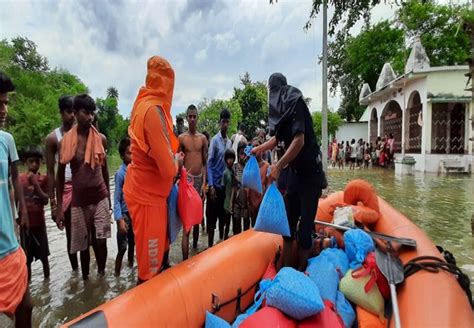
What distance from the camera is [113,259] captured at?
14.4ft

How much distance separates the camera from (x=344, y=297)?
2568mm

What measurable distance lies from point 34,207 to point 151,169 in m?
1.75

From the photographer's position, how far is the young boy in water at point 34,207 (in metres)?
3.43

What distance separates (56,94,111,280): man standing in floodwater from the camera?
10.4 ft

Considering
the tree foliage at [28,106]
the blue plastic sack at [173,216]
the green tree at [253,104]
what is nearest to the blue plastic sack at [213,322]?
the blue plastic sack at [173,216]

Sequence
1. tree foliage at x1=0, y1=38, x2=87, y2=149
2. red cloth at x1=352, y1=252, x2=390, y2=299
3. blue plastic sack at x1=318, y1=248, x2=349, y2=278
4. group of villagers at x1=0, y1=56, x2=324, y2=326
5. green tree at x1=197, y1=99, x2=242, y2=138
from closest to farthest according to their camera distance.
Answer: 1. group of villagers at x1=0, y1=56, x2=324, y2=326
2. red cloth at x1=352, y1=252, x2=390, y2=299
3. blue plastic sack at x1=318, y1=248, x2=349, y2=278
4. tree foliage at x1=0, y1=38, x2=87, y2=149
5. green tree at x1=197, y1=99, x2=242, y2=138

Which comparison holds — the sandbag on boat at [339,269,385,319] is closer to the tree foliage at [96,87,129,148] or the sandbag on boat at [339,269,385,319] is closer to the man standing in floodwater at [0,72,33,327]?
the man standing in floodwater at [0,72,33,327]

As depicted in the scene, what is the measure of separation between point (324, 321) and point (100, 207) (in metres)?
2.22

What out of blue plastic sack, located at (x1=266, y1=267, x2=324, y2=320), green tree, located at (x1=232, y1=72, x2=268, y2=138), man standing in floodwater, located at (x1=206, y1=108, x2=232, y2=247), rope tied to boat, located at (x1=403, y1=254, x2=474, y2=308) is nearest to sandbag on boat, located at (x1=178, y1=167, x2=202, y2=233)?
blue plastic sack, located at (x1=266, y1=267, x2=324, y2=320)

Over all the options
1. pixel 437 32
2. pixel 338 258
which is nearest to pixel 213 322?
pixel 338 258

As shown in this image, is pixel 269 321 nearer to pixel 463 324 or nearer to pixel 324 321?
pixel 324 321

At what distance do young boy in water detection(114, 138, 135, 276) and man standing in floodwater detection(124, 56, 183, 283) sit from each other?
3.58 feet

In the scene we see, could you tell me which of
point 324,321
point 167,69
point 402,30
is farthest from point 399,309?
point 402,30

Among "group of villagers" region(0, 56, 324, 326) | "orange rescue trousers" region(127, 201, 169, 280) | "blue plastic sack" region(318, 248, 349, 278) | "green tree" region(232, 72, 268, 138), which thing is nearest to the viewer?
"group of villagers" region(0, 56, 324, 326)
